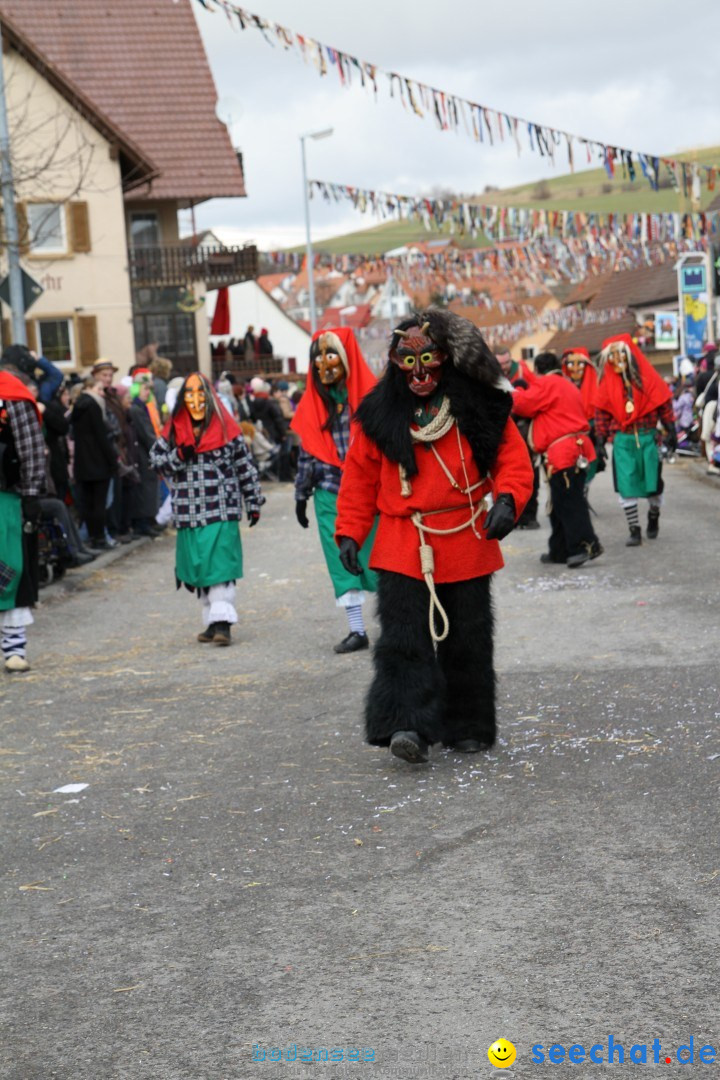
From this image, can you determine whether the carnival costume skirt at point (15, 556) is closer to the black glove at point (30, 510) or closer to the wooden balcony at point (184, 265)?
the black glove at point (30, 510)

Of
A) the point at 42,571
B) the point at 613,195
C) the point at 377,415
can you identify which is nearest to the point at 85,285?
the point at 42,571

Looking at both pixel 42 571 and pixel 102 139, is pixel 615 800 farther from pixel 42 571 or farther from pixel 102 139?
pixel 102 139

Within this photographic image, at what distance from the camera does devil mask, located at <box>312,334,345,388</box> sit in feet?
33.7

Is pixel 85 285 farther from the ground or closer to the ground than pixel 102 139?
closer to the ground

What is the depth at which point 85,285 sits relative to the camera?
40.8 m

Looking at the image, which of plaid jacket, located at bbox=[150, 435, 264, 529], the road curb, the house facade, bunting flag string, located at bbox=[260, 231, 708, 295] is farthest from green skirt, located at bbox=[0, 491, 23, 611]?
bunting flag string, located at bbox=[260, 231, 708, 295]

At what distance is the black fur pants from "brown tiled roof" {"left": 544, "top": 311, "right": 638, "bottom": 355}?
76.1 meters

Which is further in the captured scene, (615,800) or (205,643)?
(205,643)

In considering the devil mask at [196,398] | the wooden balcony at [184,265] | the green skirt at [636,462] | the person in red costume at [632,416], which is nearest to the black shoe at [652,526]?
the person in red costume at [632,416]

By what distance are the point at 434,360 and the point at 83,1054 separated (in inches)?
148

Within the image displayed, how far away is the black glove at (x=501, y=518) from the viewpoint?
6.99m

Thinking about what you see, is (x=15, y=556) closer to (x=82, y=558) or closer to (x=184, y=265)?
(x=82, y=558)

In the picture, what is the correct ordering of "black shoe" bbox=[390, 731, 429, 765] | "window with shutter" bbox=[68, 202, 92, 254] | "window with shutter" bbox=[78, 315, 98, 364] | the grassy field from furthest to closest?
1. the grassy field
2. "window with shutter" bbox=[78, 315, 98, 364]
3. "window with shutter" bbox=[68, 202, 92, 254]
4. "black shoe" bbox=[390, 731, 429, 765]

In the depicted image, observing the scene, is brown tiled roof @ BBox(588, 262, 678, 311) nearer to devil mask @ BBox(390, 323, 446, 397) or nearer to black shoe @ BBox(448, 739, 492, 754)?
devil mask @ BBox(390, 323, 446, 397)
